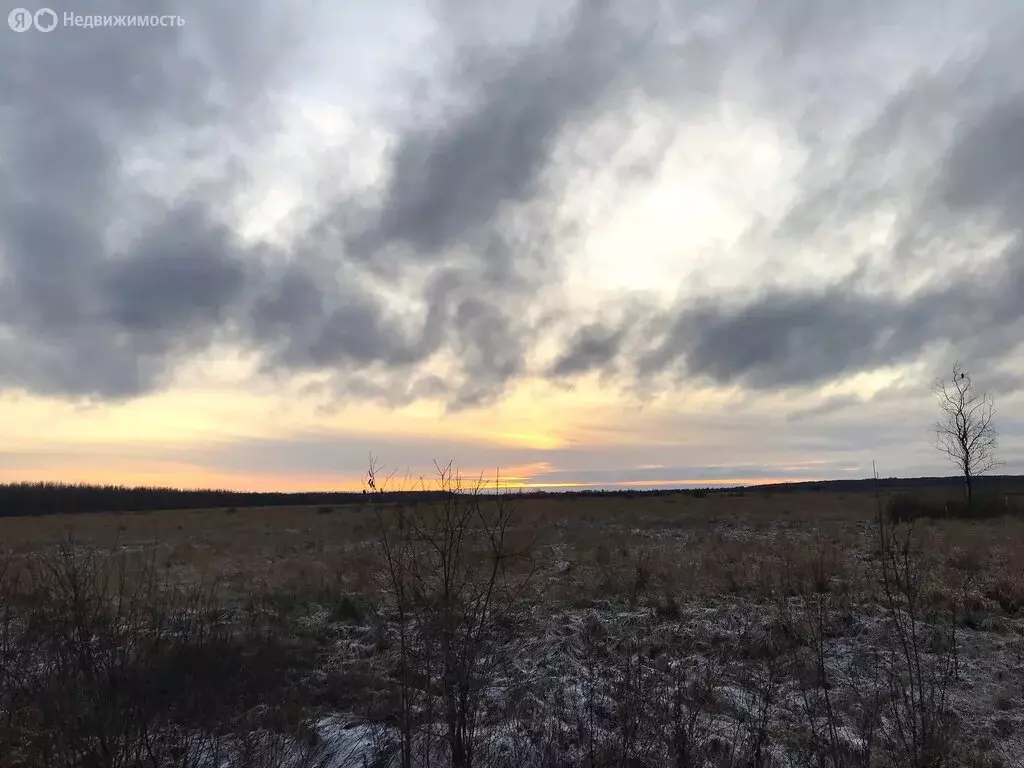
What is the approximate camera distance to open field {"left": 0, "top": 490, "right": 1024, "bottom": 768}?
190 inches

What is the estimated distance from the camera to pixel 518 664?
7.70 metres

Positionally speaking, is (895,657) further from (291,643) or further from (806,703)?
(291,643)

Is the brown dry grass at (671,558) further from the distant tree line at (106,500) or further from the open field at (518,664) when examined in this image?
the distant tree line at (106,500)

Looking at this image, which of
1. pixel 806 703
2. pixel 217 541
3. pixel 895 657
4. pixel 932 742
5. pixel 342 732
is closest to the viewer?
pixel 932 742

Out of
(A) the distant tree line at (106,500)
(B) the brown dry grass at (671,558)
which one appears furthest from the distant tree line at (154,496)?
(B) the brown dry grass at (671,558)

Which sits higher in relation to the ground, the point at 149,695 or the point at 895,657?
the point at 149,695

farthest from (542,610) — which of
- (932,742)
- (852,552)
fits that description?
(852,552)

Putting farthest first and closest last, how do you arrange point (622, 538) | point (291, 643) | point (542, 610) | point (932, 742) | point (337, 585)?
1. point (622, 538)
2. point (337, 585)
3. point (542, 610)
4. point (291, 643)
5. point (932, 742)

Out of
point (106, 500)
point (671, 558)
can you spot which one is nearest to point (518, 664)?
point (671, 558)

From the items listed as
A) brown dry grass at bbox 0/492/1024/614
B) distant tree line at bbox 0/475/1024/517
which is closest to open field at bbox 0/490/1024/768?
brown dry grass at bbox 0/492/1024/614

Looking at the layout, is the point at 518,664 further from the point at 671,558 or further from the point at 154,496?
the point at 154,496

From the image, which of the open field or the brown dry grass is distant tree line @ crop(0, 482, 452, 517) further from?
the open field

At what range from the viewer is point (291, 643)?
8.95m

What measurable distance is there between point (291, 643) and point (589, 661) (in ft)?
14.1
